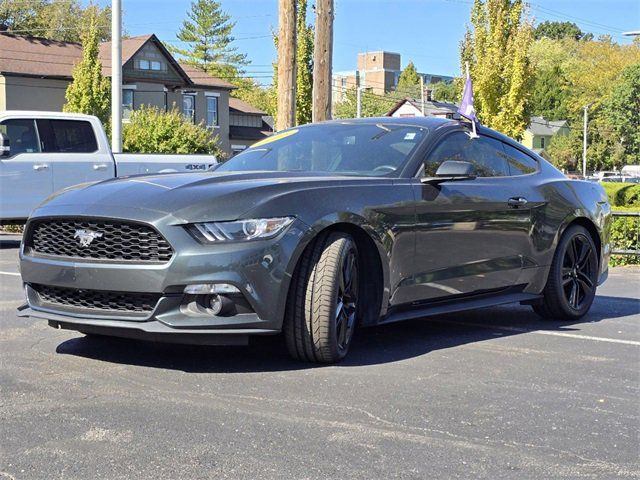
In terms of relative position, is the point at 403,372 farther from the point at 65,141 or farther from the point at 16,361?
the point at 65,141

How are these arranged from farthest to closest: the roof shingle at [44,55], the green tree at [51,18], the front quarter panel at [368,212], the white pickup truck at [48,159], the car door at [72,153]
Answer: the green tree at [51,18]
the roof shingle at [44,55]
the car door at [72,153]
the white pickup truck at [48,159]
the front quarter panel at [368,212]

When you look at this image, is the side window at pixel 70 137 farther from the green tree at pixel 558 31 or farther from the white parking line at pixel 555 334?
the green tree at pixel 558 31

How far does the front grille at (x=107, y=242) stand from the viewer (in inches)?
182

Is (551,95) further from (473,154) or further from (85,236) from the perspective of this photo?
(85,236)

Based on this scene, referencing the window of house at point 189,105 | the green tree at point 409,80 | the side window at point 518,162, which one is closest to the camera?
the side window at point 518,162

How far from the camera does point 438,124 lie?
6.23 m

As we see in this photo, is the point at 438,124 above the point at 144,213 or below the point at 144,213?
above

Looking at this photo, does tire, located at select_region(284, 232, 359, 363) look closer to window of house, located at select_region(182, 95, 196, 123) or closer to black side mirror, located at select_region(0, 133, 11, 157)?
black side mirror, located at select_region(0, 133, 11, 157)

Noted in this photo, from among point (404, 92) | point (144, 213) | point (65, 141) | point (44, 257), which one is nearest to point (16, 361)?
point (44, 257)

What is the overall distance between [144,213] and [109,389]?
93 cm

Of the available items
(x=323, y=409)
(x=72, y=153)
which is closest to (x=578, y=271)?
(x=323, y=409)

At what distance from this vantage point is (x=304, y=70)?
26.2 m

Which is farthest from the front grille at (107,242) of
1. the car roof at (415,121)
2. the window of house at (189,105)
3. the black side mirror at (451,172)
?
the window of house at (189,105)

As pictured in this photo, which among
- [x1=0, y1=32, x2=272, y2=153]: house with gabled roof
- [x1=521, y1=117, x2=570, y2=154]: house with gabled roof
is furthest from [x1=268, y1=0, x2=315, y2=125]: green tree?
[x1=521, y1=117, x2=570, y2=154]: house with gabled roof
